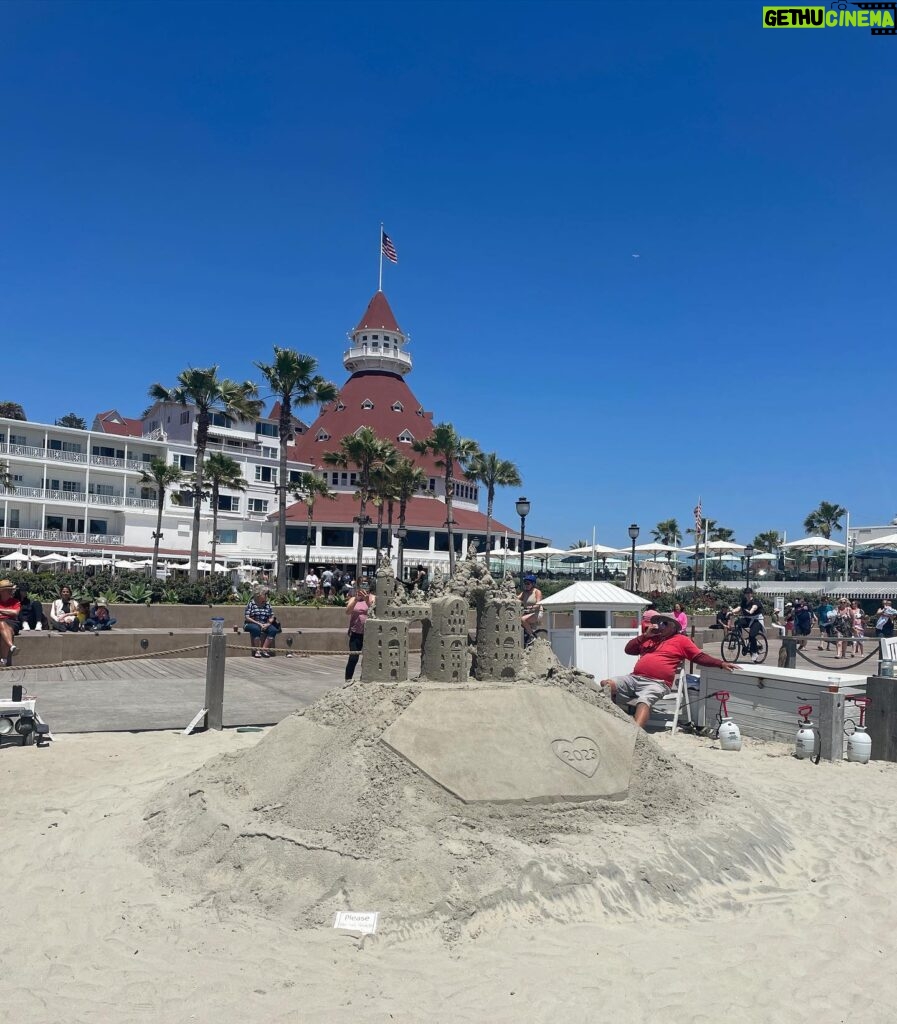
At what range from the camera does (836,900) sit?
5.71 metres

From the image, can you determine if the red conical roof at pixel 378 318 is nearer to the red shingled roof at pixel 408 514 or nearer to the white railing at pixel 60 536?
the red shingled roof at pixel 408 514

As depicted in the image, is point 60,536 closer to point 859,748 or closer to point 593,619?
point 593,619

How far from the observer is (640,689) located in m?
9.78

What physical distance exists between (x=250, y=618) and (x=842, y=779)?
13.0 meters

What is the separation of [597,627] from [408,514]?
4031cm

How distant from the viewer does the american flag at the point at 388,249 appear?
→ 6444 cm

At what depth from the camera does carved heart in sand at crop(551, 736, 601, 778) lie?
669cm

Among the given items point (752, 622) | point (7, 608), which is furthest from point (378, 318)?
point (7, 608)

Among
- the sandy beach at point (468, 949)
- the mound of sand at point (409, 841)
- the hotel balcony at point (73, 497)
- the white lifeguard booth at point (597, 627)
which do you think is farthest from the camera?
the hotel balcony at point (73, 497)

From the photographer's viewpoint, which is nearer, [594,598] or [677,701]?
[677,701]

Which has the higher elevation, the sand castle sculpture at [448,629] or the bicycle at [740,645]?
the sand castle sculpture at [448,629]

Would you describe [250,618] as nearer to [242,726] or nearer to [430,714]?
[242,726]

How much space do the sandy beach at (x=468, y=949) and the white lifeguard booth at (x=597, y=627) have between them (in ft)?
20.7

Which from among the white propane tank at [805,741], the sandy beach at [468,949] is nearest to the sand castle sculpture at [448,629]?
the sandy beach at [468,949]
